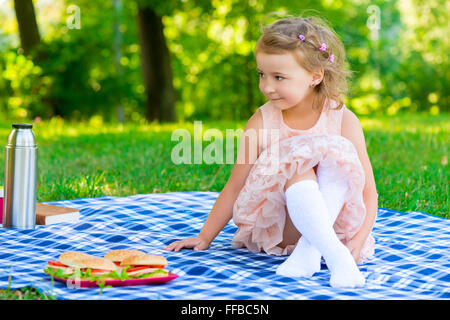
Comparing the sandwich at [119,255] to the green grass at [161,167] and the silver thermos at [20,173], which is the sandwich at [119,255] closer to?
the silver thermos at [20,173]

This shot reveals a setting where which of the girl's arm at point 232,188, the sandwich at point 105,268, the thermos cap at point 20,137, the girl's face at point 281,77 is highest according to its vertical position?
the girl's face at point 281,77

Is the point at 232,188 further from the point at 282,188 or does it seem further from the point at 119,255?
the point at 119,255

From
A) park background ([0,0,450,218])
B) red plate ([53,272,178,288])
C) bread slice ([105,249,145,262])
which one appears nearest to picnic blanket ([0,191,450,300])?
red plate ([53,272,178,288])

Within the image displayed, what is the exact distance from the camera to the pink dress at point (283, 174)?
2410 mm

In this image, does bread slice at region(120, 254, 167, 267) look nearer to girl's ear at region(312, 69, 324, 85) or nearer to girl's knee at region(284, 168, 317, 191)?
girl's knee at region(284, 168, 317, 191)

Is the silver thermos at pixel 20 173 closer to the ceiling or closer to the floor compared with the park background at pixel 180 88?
closer to the floor

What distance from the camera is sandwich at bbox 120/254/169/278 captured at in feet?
7.43

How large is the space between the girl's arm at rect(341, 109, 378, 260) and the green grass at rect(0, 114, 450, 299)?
125cm

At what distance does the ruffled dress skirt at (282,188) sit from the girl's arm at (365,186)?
1.6 inches

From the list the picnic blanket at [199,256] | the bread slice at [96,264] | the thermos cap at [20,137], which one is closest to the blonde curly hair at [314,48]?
the picnic blanket at [199,256]

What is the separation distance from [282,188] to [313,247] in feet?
0.79

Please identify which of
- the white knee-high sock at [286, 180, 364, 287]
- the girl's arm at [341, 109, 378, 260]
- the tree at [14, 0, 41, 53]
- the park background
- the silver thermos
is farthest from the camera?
the tree at [14, 0, 41, 53]
